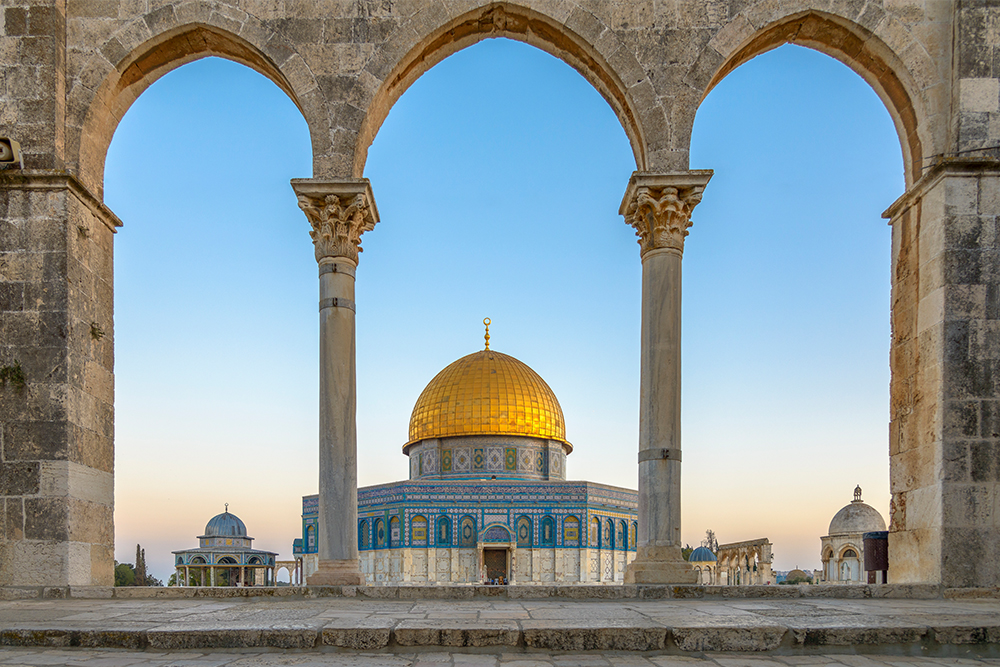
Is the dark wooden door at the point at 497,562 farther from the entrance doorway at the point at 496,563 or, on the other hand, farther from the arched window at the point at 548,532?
the arched window at the point at 548,532

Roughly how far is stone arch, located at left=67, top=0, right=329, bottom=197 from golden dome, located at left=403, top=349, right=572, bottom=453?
25.2 metres

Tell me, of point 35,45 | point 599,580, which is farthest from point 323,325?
point 599,580

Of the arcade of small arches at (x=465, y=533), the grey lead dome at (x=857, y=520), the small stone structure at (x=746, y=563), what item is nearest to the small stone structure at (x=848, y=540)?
the grey lead dome at (x=857, y=520)

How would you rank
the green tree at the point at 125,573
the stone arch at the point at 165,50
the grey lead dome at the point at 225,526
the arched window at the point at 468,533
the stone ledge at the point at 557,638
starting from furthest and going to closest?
the green tree at the point at 125,573
the grey lead dome at the point at 225,526
the arched window at the point at 468,533
the stone arch at the point at 165,50
the stone ledge at the point at 557,638

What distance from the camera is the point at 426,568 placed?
98.6 ft

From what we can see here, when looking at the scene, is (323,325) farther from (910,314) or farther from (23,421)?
(910,314)

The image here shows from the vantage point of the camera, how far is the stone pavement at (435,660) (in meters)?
4.43

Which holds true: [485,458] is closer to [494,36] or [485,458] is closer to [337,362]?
[337,362]

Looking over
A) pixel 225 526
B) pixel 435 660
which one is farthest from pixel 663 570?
pixel 225 526

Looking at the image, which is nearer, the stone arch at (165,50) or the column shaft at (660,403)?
the column shaft at (660,403)

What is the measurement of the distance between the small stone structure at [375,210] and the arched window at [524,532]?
23.3 metres

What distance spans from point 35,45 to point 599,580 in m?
27.7

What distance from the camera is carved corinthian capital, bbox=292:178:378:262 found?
817cm

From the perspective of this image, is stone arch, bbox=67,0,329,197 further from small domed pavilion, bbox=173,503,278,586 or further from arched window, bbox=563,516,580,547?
small domed pavilion, bbox=173,503,278,586
